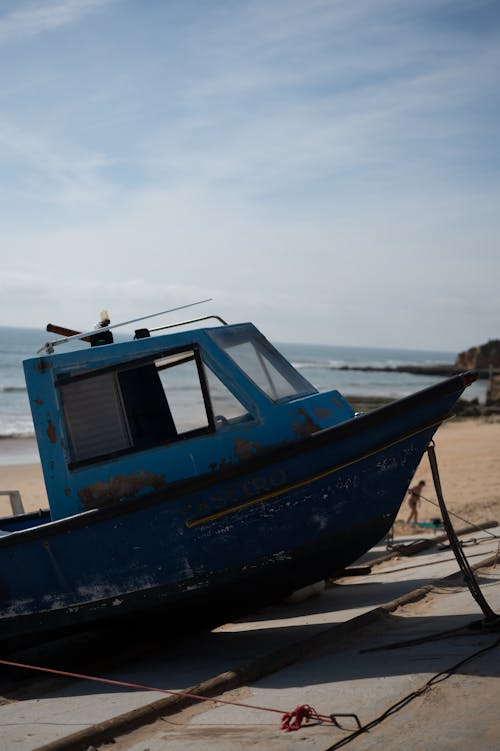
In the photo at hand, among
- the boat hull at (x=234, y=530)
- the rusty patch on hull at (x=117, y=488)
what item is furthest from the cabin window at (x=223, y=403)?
the rusty patch on hull at (x=117, y=488)

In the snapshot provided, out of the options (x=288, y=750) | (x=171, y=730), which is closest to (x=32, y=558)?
(x=171, y=730)

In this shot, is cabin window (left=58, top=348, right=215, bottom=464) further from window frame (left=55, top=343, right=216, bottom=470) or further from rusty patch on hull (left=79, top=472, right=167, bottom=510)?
rusty patch on hull (left=79, top=472, right=167, bottom=510)

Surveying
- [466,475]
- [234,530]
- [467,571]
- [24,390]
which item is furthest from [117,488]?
[24,390]

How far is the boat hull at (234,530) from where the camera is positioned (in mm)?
6230

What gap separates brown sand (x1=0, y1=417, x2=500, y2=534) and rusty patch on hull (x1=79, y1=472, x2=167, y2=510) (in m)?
7.34

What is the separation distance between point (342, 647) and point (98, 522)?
6.71 feet

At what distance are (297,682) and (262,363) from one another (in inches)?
103

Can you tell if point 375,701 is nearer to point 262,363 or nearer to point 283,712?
point 283,712

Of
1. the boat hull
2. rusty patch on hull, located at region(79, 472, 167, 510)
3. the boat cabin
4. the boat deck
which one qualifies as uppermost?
the boat cabin

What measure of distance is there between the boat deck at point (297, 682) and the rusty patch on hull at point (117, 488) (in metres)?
1.31

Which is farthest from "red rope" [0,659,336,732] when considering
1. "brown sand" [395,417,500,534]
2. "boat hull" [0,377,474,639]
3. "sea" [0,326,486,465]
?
"sea" [0,326,486,465]

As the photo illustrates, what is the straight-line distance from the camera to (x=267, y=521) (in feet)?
20.8

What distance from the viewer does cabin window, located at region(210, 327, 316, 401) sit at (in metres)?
6.76

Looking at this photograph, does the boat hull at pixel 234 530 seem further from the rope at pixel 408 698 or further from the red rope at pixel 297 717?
the red rope at pixel 297 717
